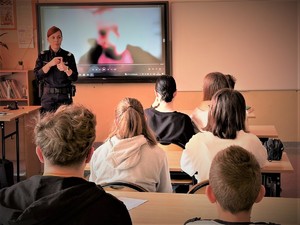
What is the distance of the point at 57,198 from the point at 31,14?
5.78 meters

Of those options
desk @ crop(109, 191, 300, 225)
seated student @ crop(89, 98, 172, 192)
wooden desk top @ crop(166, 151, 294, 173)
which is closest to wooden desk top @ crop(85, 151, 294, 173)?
wooden desk top @ crop(166, 151, 294, 173)

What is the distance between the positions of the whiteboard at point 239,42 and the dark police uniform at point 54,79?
1793 millimetres

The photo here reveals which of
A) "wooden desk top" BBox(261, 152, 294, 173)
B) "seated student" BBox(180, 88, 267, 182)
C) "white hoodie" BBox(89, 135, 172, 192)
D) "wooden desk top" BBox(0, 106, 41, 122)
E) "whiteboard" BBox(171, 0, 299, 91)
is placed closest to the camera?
"white hoodie" BBox(89, 135, 172, 192)

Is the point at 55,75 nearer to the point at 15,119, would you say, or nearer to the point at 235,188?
the point at 15,119

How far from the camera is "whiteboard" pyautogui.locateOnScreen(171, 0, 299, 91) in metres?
6.54

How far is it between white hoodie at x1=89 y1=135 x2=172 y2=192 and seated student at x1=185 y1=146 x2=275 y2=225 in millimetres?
1086

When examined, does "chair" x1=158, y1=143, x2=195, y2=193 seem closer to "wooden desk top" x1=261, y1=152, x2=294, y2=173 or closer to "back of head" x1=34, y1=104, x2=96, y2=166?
"wooden desk top" x1=261, y1=152, x2=294, y2=173

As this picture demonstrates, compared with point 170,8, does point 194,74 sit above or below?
below

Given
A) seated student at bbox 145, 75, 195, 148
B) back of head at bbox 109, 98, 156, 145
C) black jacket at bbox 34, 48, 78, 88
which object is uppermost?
black jacket at bbox 34, 48, 78, 88

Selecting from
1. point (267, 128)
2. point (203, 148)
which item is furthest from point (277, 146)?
point (267, 128)

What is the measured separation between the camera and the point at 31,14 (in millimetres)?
6746

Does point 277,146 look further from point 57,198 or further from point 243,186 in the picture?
point 57,198

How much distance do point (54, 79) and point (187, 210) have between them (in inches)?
149

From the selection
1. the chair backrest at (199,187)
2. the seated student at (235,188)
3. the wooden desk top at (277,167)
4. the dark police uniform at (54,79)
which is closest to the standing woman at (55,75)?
the dark police uniform at (54,79)
